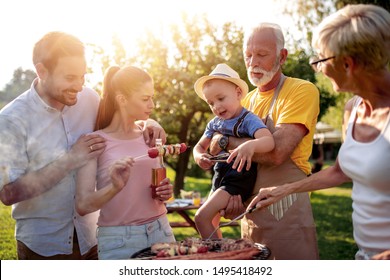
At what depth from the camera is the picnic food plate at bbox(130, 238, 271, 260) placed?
2.50 m

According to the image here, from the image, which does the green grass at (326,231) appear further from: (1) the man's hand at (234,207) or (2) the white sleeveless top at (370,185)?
(2) the white sleeveless top at (370,185)

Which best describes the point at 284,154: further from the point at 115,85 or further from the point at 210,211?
the point at 115,85

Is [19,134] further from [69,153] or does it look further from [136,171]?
[136,171]

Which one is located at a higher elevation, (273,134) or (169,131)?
(273,134)

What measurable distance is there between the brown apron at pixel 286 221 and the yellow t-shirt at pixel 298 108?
6 centimetres

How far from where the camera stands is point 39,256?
321cm

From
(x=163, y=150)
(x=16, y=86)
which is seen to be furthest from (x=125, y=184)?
(x=16, y=86)

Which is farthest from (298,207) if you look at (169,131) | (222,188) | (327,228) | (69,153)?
(169,131)

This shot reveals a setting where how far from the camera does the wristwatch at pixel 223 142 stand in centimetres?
325

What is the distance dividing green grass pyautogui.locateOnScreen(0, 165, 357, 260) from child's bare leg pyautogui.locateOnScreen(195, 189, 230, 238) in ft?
15.3

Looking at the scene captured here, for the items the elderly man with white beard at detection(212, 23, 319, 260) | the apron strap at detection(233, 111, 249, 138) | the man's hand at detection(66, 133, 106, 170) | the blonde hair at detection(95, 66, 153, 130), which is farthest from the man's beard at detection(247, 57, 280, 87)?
the man's hand at detection(66, 133, 106, 170)

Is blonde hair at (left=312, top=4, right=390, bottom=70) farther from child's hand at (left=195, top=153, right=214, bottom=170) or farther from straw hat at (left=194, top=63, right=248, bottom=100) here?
child's hand at (left=195, top=153, right=214, bottom=170)

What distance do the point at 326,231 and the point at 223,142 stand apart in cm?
796
